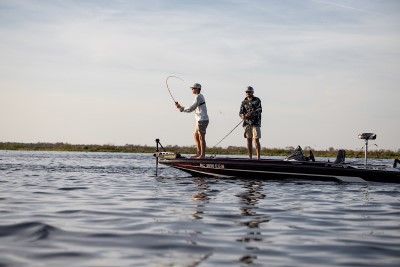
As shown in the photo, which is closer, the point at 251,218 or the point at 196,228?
the point at 196,228

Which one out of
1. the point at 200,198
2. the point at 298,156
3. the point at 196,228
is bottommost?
the point at 196,228

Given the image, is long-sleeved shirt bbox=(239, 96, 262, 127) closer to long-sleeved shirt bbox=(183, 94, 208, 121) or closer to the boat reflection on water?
long-sleeved shirt bbox=(183, 94, 208, 121)

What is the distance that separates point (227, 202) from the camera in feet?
27.7

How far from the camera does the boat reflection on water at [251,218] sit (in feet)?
16.0

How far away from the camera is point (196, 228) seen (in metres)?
5.92

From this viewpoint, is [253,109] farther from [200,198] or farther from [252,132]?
[200,198]

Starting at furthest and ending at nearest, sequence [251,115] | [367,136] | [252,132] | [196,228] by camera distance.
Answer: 1. [252,132]
2. [251,115]
3. [367,136]
4. [196,228]

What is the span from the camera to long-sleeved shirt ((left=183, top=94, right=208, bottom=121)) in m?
13.2

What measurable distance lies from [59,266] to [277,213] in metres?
3.96

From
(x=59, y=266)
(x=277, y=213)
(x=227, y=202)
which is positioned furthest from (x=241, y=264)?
(x=227, y=202)

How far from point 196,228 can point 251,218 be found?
3.70ft

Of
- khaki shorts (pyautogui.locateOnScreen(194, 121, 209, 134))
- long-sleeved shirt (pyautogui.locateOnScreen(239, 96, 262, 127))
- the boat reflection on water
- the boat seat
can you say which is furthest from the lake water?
long-sleeved shirt (pyautogui.locateOnScreen(239, 96, 262, 127))

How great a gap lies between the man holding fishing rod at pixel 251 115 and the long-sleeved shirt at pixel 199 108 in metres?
1.16

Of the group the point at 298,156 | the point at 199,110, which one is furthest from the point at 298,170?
the point at 199,110
